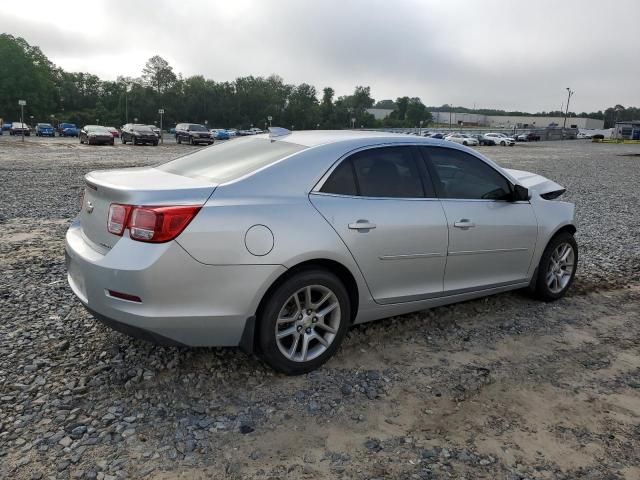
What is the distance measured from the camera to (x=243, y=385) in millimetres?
Result: 3379

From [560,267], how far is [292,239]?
3234 mm

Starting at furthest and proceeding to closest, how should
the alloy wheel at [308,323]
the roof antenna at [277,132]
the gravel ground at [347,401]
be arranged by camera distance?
the roof antenna at [277,132] < the alloy wheel at [308,323] < the gravel ground at [347,401]

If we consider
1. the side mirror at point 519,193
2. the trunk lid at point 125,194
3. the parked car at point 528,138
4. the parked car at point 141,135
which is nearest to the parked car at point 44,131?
the parked car at point 141,135

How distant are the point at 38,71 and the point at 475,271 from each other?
4659 inches

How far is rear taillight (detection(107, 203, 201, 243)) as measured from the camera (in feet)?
9.73

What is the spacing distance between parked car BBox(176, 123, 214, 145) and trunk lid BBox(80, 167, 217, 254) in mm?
39325

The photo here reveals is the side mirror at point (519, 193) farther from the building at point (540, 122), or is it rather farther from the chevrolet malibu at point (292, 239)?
the building at point (540, 122)

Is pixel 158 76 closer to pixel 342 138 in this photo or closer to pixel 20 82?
pixel 20 82

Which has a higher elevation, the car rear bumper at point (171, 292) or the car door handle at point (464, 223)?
the car door handle at point (464, 223)

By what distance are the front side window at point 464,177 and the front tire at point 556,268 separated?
855 mm

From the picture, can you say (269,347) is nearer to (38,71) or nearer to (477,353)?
(477,353)

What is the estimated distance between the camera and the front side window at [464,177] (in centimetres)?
421

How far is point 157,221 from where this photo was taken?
9.73ft

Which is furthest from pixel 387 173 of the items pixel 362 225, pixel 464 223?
pixel 464 223
